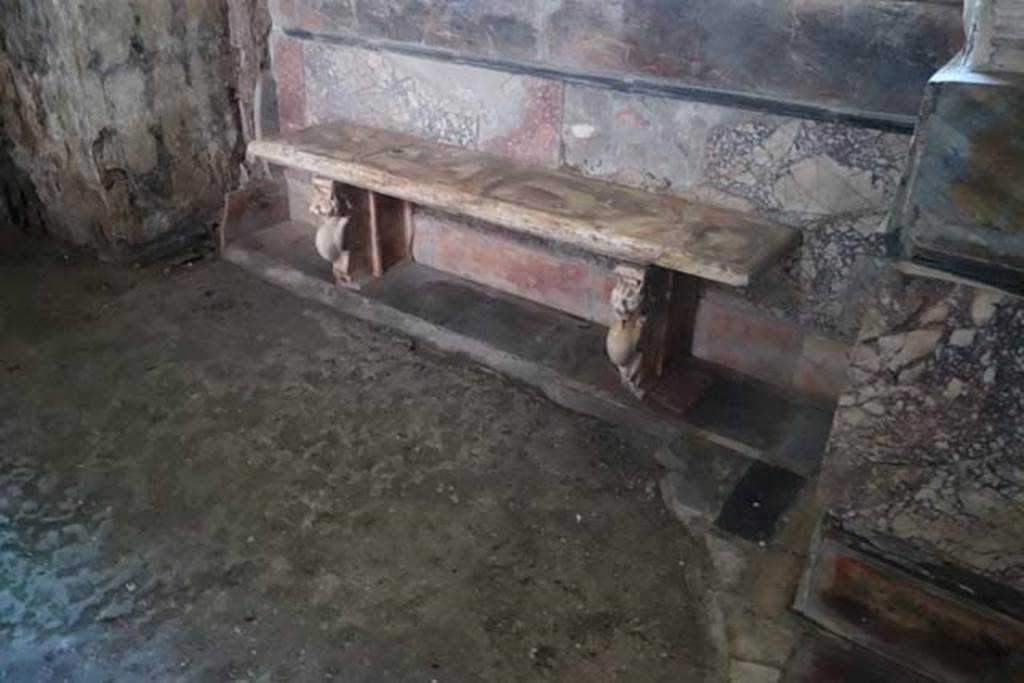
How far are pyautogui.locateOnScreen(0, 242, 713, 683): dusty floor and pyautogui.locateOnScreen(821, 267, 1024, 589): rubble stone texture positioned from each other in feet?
1.80

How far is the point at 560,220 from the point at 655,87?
1.71 feet

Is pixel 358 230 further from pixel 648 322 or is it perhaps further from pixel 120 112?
pixel 648 322

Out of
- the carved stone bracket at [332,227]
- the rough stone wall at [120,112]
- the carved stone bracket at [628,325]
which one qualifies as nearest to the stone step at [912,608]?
the carved stone bracket at [628,325]

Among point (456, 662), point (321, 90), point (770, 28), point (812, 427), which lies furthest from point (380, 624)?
point (321, 90)

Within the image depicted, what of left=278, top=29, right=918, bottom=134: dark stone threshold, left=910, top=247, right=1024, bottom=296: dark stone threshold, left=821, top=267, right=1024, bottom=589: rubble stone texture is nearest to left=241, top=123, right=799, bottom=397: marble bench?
left=278, top=29, right=918, bottom=134: dark stone threshold

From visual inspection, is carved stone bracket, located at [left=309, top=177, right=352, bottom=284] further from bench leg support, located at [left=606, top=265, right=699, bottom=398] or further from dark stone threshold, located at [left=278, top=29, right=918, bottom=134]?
bench leg support, located at [left=606, top=265, right=699, bottom=398]

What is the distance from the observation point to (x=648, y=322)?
253 centimetres

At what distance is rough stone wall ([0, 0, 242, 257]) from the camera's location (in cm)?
319

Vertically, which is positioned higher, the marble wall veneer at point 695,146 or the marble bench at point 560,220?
the marble wall veneer at point 695,146

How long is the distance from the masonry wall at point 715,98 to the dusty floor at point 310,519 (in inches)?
29.8

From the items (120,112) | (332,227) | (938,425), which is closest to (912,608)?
(938,425)

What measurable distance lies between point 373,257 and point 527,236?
0.64m

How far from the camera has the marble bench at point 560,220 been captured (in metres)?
2.34

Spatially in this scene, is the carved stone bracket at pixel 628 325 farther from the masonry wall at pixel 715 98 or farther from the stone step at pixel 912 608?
the stone step at pixel 912 608
